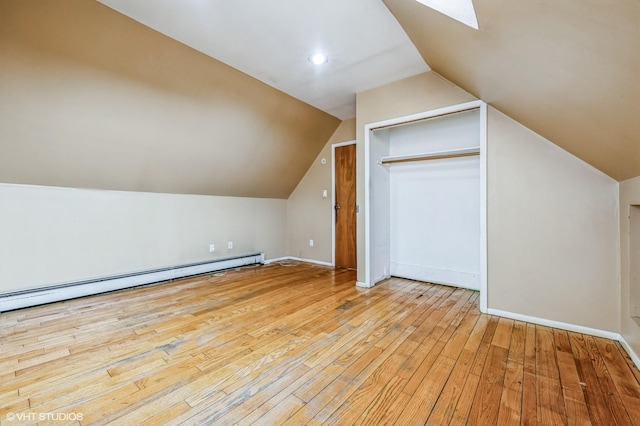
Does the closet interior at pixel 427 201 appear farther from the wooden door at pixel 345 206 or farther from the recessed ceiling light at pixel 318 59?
the recessed ceiling light at pixel 318 59

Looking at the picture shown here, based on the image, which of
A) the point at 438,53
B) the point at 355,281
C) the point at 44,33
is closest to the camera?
the point at 44,33

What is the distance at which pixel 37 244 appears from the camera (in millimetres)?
2721

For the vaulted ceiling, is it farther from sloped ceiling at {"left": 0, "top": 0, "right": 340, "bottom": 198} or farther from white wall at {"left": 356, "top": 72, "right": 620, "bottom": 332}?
white wall at {"left": 356, "top": 72, "right": 620, "bottom": 332}

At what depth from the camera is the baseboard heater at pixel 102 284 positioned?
8.43ft

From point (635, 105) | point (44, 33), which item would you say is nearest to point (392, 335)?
point (635, 105)

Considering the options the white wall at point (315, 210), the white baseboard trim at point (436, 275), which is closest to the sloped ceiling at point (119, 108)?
the white wall at point (315, 210)

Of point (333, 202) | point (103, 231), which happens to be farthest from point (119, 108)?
→ point (333, 202)

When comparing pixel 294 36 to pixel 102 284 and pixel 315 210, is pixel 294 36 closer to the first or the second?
pixel 315 210

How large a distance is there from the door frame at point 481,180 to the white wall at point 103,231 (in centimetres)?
230

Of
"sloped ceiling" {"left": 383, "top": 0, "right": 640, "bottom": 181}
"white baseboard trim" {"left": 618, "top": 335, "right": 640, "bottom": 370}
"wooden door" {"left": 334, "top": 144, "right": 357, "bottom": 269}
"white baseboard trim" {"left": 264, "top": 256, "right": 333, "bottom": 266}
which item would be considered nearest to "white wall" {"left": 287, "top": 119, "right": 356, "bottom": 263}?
"white baseboard trim" {"left": 264, "top": 256, "right": 333, "bottom": 266}

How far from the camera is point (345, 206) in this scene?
4484 mm

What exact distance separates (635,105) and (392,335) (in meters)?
1.88

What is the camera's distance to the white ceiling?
1.95 metres

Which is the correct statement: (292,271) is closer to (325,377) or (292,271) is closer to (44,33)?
(325,377)
